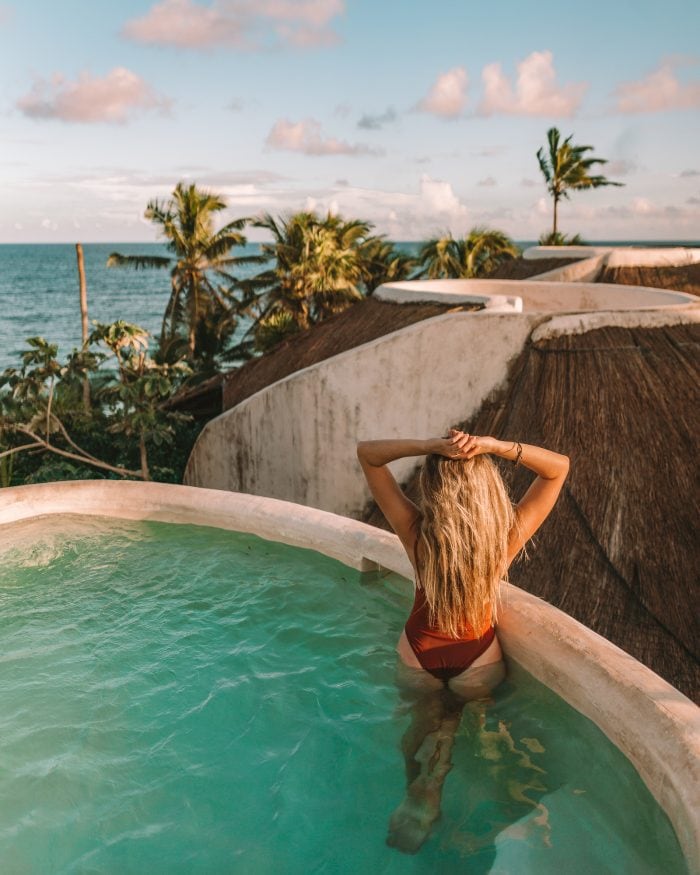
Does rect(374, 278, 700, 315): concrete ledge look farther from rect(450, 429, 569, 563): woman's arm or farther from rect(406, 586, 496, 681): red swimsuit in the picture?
rect(406, 586, 496, 681): red swimsuit

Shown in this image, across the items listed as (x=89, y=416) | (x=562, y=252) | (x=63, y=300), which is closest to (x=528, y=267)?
(x=562, y=252)

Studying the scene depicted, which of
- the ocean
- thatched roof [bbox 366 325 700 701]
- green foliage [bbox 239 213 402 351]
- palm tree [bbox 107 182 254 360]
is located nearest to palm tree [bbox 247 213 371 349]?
green foliage [bbox 239 213 402 351]

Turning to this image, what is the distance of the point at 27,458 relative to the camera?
1335 cm

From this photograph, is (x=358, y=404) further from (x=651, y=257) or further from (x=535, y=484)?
(x=651, y=257)

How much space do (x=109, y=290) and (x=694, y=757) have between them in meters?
84.8

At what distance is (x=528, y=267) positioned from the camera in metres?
17.6

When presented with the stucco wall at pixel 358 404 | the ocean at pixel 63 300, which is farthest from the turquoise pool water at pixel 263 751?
the ocean at pixel 63 300

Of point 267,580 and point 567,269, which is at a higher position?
point 567,269

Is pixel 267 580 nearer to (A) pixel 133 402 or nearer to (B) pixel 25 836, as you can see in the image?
(B) pixel 25 836

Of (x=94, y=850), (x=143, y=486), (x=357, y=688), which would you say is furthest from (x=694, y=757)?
(x=143, y=486)

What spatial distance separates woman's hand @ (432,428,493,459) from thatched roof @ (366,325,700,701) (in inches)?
110

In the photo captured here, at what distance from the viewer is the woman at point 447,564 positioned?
335 centimetres

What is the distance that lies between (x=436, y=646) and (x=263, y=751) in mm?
1209

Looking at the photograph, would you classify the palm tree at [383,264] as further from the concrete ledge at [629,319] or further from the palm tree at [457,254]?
the concrete ledge at [629,319]
